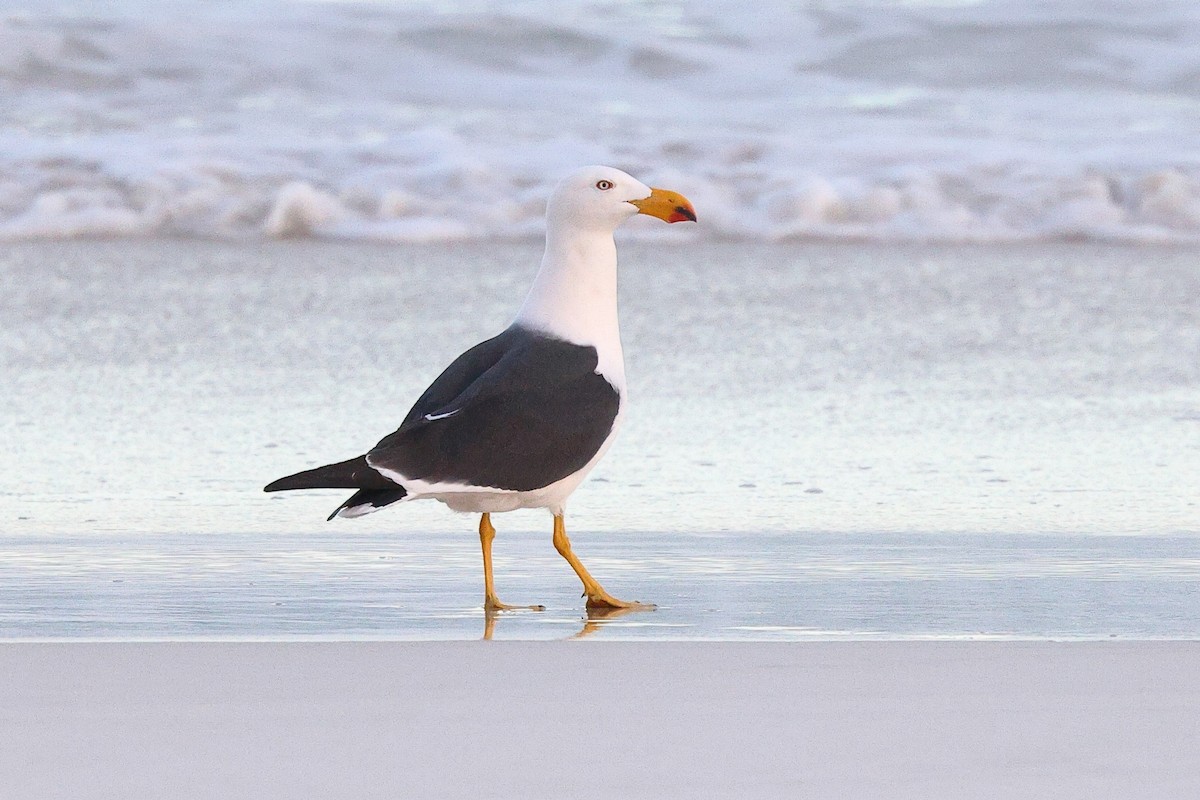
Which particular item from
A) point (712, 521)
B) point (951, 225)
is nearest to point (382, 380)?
point (712, 521)

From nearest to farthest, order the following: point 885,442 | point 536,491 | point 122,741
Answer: point 122,741 < point 536,491 < point 885,442

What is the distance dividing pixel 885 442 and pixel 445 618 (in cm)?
→ 215

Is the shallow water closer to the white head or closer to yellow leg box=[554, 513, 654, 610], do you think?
yellow leg box=[554, 513, 654, 610]

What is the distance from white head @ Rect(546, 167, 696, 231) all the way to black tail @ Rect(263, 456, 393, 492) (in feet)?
2.24

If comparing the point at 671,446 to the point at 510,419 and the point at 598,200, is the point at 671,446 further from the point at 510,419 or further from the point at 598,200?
the point at 510,419

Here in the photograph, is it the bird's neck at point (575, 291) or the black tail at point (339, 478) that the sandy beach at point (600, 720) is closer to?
the black tail at point (339, 478)

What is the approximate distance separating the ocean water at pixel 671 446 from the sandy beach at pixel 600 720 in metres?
0.25

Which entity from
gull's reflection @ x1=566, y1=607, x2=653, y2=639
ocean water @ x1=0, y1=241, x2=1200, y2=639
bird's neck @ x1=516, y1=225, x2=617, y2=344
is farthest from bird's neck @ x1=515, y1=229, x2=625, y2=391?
gull's reflection @ x1=566, y1=607, x2=653, y2=639

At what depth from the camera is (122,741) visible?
2.37m

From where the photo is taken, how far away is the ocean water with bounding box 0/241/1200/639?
136 inches

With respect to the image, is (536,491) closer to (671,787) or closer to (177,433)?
(671,787)

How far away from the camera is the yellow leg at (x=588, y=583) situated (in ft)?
11.2

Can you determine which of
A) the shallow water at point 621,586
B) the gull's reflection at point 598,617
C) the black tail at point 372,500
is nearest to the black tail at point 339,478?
the black tail at point 372,500

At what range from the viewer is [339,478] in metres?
3.55
